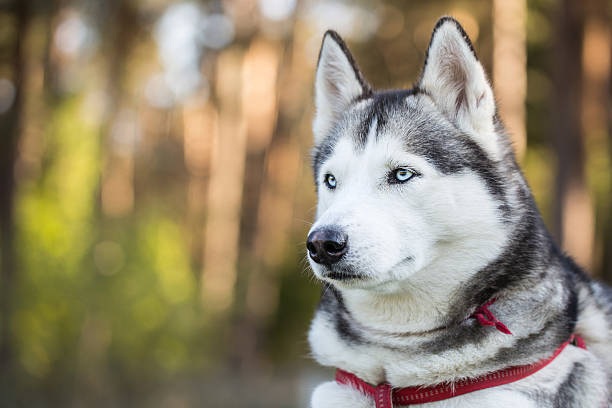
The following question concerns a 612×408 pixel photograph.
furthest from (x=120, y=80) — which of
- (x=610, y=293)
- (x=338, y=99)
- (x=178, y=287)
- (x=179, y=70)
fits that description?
(x=610, y=293)

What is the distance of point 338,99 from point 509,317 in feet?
5.48

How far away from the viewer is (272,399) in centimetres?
1436

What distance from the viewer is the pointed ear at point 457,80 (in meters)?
3.11

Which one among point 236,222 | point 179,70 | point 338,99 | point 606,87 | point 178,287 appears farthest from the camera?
point 179,70

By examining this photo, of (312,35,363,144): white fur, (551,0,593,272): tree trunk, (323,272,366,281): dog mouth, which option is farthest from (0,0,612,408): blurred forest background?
(323,272,366,281): dog mouth

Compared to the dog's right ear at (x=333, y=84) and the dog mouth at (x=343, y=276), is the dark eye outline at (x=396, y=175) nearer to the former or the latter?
the dog mouth at (x=343, y=276)

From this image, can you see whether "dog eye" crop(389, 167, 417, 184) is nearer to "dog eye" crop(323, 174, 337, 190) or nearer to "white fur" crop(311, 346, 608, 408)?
"dog eye" crop(323, 174, 337, 190)

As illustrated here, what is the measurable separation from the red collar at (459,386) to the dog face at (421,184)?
282 millimetres

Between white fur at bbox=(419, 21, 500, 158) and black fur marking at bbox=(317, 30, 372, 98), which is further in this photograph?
black fur marking at bbox=(317, 30, 372, 98)

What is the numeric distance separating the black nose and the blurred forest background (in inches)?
115

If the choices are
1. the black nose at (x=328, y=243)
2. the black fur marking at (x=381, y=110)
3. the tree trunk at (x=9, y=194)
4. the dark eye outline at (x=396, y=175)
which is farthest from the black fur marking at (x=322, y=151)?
the tree trunk at (x=9, y=194)

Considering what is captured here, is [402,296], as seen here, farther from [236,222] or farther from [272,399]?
[236,222]

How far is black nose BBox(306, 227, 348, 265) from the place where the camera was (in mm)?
2785

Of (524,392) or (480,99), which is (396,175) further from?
(524,392)
